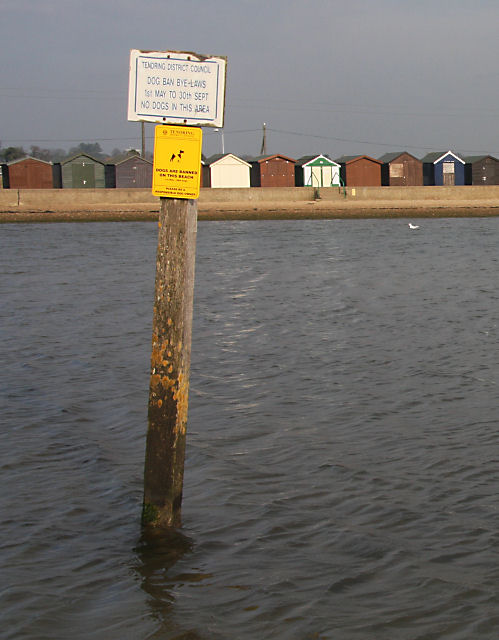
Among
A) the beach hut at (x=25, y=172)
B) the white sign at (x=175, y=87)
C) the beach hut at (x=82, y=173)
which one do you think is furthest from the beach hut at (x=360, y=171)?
the white sign at (x=175, y=87)

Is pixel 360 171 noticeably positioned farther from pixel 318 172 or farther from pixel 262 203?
pixel 262 203

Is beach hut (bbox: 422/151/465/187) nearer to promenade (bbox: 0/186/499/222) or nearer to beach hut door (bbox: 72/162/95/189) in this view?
promenade (bbox: 0/186/499/222)

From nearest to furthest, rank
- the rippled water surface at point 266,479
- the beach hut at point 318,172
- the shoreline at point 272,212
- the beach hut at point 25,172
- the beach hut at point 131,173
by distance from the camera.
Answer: the rippled water surface at point 266,479, the shoreline at point 272,212, the beach hut at point 25,172, the beach hut at point 131,173, the beach hut at point 318,172

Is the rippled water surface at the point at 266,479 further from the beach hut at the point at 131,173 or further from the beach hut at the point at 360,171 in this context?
the beach hut at the point at 360,171

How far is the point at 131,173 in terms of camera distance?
77875 millimetres

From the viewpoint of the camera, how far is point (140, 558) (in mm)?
5434

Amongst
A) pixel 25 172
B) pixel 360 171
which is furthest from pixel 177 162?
pixel 360 171

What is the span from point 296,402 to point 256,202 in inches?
2434

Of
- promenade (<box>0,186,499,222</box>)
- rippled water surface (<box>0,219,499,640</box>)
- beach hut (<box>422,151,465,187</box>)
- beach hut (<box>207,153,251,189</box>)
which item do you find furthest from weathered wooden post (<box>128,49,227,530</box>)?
beach hut (<box>422,151,465,187</box>)

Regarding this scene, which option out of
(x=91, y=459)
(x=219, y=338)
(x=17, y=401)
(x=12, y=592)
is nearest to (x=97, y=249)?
(x=219, y=338)

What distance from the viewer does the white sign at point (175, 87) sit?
5.50 metres

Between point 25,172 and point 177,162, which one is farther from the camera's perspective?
point 25,172

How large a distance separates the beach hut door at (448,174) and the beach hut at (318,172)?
1073 cm

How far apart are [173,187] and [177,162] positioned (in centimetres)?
17
